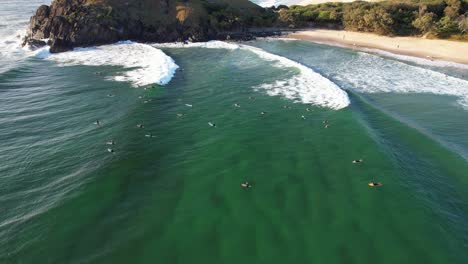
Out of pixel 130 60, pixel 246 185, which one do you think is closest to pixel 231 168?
pixel 246 185

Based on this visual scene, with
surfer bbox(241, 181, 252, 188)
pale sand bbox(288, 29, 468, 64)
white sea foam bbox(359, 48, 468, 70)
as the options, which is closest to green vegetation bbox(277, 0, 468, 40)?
pale sand bbox(288, 29, 468, 64)

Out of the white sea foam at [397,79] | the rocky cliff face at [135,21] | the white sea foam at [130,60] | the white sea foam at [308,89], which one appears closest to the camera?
the white sea foam at [308,89]

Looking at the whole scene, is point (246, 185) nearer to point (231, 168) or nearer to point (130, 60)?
point (231, 168)

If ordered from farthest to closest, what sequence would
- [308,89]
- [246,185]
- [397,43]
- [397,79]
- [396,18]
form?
[396,18], [397,43], [397,79], [308,89], [246,185]

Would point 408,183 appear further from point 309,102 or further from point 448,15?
point 448,15

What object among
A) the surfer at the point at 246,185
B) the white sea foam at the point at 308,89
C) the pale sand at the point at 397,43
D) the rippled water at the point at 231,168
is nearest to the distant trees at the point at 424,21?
the pale sand at the point at 397,43

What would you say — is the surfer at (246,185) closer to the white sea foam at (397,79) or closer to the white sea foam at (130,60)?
the white sea foam at (130,60)

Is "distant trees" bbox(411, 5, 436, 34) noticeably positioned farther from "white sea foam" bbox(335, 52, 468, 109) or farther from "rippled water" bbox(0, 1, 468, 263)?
"rippled water" bbox(0, 1, 468, 263)
